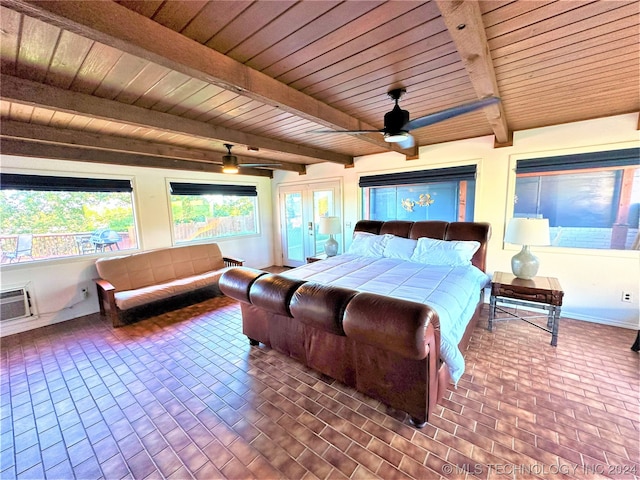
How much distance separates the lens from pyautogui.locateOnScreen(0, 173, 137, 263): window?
3273mm

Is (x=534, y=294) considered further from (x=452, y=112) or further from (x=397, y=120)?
(x=397, y=120)

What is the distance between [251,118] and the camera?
2693 millimetres

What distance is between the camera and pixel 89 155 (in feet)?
11.3

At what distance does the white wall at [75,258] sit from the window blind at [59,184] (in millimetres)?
89

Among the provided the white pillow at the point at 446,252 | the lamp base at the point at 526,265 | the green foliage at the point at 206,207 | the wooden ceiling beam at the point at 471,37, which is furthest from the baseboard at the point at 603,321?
the green foliage at the point at 206,207

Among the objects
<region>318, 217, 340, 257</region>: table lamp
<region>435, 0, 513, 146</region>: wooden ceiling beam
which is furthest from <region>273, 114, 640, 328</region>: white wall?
<region>435, 0, 513, 146</region>: wooden ceiling beam

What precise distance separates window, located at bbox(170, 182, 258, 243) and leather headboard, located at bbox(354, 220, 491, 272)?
3.02m

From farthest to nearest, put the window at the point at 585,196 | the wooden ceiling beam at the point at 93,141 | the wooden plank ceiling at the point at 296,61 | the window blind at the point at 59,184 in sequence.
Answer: the window blind at the point at 59,184 < the window at the point at 585,196 < the wooden ceiling beam at the point at 93,141 < the wooden plank ceiling at the point at 296,61

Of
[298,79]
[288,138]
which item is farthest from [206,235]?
[298,79]

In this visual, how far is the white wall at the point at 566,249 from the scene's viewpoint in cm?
294

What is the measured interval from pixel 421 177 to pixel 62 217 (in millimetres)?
5370

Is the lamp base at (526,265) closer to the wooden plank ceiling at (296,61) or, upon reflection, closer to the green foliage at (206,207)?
the wooden plank ceiling at (296,61)

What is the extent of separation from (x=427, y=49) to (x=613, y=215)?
3276 millimetres

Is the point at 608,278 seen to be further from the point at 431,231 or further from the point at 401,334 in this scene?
the point at 401,334
